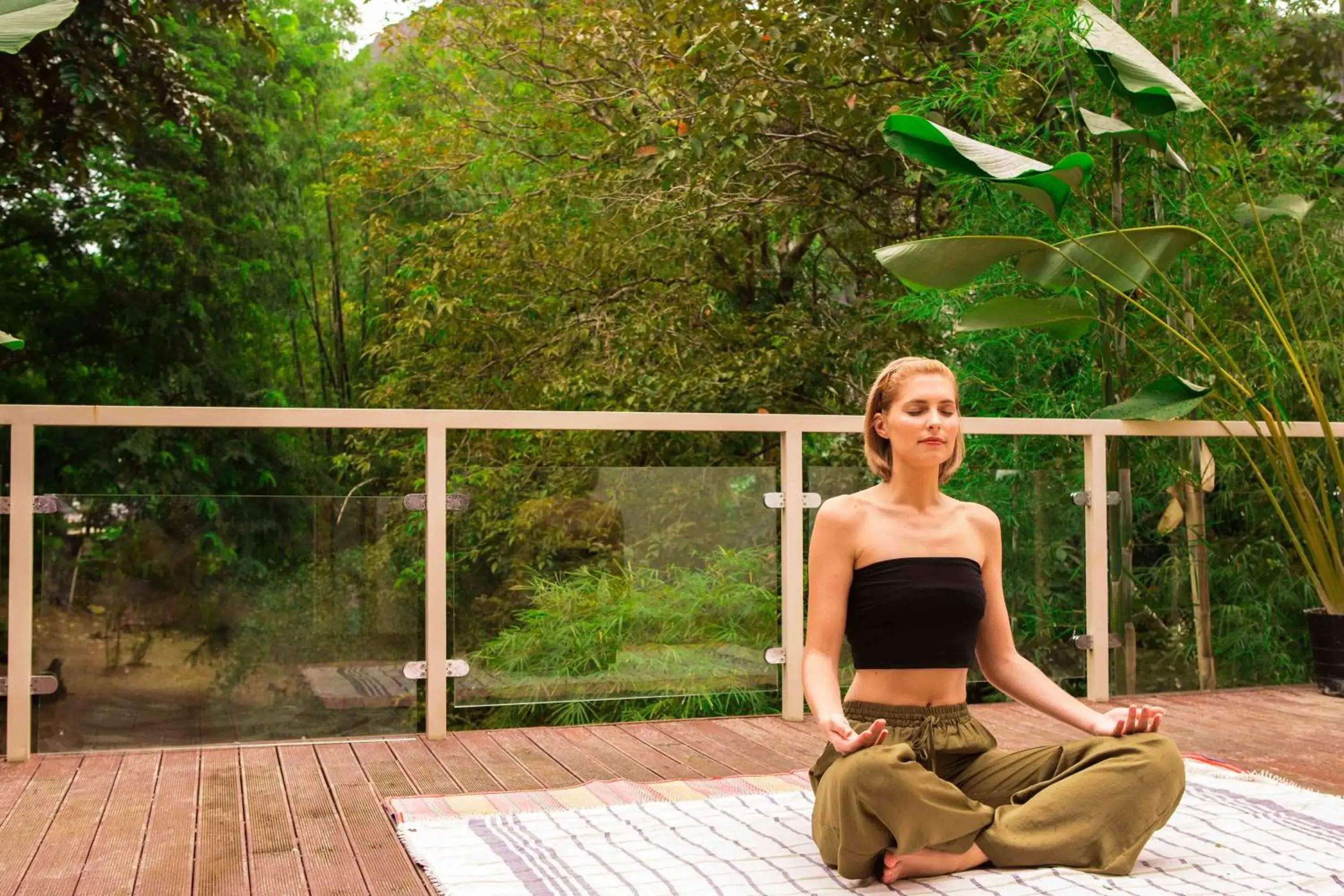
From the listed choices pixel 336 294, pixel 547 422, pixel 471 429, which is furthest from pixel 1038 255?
pixel 336 294

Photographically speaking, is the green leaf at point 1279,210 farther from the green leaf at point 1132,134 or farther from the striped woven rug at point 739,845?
the striped woven rug at point 739,845

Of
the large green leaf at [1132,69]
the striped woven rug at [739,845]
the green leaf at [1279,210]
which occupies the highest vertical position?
the large green leaf at [1132,69]

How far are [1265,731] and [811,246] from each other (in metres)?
5.71

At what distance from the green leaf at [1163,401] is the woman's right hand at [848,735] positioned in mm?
Result: 2694

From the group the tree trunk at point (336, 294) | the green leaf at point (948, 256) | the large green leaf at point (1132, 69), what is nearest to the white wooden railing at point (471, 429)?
the green leaf at point (948, 256)

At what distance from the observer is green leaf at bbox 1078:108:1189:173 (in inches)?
178

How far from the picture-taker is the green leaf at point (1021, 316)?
4621 millimetres

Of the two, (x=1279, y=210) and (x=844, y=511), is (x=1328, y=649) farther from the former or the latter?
(x=844, y=511)

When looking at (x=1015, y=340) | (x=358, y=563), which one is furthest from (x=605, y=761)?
(x=1015, y=340)

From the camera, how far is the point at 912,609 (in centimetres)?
253

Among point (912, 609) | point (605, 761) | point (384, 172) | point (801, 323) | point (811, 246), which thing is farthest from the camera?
point (384, 172)

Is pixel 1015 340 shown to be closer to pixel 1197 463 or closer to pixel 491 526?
pixel 1197 463

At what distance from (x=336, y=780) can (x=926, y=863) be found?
1.78 metres

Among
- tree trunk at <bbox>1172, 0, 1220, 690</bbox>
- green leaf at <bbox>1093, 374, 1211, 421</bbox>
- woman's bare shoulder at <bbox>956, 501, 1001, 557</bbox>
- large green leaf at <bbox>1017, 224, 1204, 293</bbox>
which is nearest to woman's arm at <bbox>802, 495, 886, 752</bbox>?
woman's bare shoulder at <bbox>956, 501, 1001, 557</bbox>
